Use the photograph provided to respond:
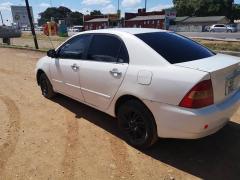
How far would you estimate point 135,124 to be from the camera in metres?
4.19

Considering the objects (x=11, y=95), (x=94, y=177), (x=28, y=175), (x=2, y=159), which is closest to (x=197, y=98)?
(x=94, y=177)

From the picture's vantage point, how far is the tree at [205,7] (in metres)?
80.1

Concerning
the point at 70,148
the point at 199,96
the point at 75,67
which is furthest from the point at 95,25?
the point at 199,96

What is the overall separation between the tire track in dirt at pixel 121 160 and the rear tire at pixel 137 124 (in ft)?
0.53

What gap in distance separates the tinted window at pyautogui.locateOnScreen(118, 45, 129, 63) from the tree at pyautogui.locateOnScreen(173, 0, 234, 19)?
82.3 m

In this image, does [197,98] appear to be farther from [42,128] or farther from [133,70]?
[42,128]

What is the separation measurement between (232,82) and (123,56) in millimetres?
1545

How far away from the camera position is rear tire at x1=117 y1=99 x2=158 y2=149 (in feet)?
12.8

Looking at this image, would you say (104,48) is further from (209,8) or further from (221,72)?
→ (209,8)

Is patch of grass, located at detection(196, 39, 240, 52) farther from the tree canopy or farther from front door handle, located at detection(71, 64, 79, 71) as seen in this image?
the tree canopy

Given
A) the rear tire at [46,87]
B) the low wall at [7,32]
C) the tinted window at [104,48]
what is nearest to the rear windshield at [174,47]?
the tinted window at [104,48]

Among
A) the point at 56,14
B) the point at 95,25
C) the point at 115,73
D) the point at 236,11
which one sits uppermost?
the point at 115,73

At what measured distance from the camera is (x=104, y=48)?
4.69m

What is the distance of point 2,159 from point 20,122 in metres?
1.39
